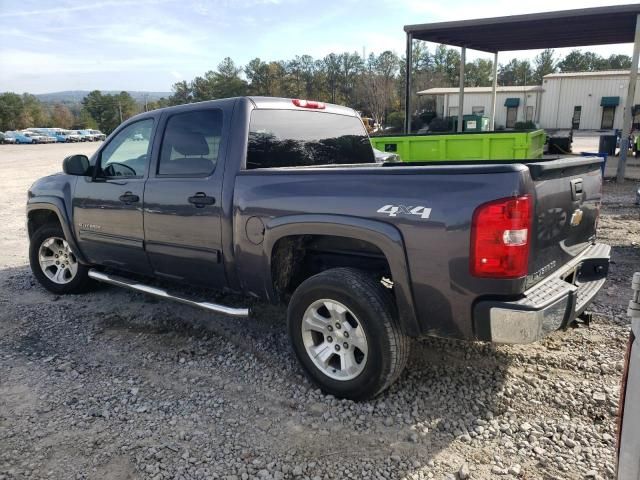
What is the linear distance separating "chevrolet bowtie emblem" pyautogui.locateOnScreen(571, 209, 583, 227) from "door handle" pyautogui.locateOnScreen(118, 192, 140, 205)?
3391 mm

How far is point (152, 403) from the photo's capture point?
3.39 metres

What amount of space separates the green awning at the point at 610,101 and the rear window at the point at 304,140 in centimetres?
4700

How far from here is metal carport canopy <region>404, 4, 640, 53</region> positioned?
1279cm

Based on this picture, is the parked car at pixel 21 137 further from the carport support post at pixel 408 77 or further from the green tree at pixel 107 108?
the carport support post at pixel 408 77

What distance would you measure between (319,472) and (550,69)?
102894 mm

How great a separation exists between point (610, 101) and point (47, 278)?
161ft

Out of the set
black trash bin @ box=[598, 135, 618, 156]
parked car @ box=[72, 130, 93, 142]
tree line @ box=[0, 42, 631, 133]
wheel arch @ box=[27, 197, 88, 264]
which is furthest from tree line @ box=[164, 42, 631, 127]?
wheel arch @ box=[27, 197, 88, 264]

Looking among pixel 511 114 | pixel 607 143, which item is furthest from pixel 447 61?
pixel 607 143

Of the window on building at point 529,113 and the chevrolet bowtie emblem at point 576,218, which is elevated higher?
the chevrolet bowtie emblem at point 576,218

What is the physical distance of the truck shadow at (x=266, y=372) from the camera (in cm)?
298

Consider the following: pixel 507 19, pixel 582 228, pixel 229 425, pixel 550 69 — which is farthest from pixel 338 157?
pixel 550 69

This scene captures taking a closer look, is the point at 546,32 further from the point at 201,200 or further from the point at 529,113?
the point at 529,113

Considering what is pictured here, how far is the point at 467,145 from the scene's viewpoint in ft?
31.2

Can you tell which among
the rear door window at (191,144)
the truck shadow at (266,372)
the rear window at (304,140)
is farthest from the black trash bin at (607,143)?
the rear door window at (191,144)
